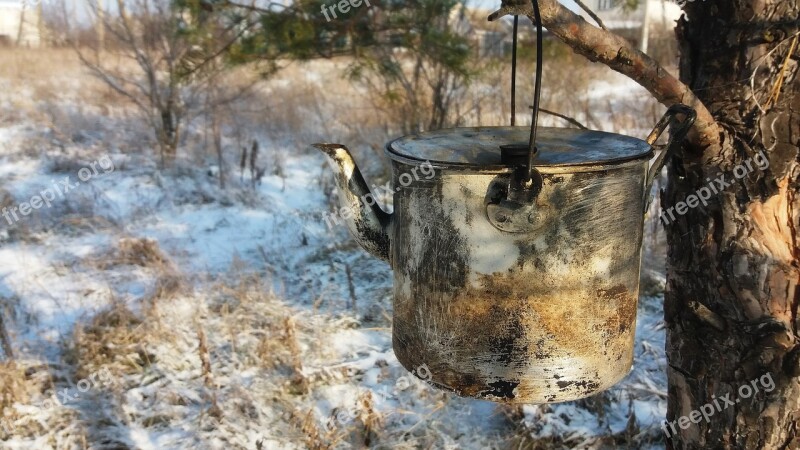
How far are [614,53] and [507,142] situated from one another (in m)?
0.27

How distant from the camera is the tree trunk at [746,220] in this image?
4.99 ft

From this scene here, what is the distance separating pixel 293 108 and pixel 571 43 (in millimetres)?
7047

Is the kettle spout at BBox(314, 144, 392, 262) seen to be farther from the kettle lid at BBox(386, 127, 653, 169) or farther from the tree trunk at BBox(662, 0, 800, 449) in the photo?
the tree trunk at BBox(662, 0, 800, 449)

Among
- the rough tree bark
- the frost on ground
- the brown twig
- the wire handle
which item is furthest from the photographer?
the brown twig

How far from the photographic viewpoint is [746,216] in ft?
5.07

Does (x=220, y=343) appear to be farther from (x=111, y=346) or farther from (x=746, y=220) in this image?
(x=746, y=220)

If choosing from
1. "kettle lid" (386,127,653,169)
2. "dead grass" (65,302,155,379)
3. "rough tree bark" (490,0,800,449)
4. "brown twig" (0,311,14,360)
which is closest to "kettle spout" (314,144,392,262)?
"kettle lid" (386,127,653,169)

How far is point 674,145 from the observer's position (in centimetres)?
124

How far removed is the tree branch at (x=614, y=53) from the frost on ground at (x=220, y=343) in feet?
2.31

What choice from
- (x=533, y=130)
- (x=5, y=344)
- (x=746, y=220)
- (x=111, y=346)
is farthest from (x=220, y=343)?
(x=533, y=130)

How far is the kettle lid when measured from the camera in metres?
1.10

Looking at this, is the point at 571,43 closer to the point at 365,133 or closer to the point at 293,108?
the point at 365,133

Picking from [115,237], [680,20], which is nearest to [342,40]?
[115,237]

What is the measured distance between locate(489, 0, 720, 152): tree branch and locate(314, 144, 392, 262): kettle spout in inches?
16.3
